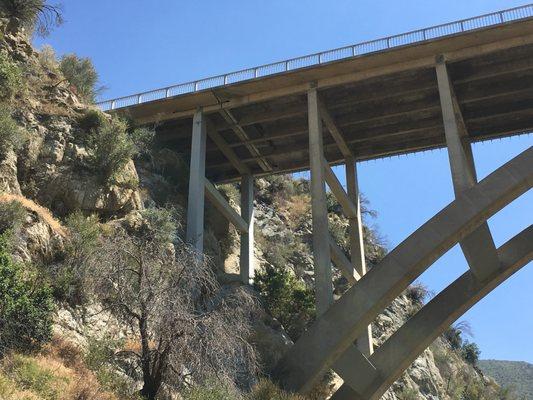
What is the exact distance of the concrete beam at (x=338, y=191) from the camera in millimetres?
20272

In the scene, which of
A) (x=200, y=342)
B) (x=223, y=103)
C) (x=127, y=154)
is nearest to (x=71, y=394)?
(x=200, y=342)

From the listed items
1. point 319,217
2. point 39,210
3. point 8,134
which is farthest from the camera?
point 319,217

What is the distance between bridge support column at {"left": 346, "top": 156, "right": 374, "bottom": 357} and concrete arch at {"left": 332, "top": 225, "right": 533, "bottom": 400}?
2.55m

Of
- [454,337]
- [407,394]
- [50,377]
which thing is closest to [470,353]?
[454,337]

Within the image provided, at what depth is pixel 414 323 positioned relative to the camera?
17.7m

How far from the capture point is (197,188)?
69.0 feet

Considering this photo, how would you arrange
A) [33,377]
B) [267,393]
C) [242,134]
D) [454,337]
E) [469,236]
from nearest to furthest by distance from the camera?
[33,377], [267,393], [469,236], [242,134], [454,337]

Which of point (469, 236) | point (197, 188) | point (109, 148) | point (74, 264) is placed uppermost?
point (109, 148)

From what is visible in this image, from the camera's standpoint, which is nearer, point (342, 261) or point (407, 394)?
point (342, 261)

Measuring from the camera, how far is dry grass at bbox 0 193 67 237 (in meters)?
14.3

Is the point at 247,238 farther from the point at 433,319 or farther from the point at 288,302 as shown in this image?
the point at 433,319

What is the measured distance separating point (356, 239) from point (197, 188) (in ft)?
20.8

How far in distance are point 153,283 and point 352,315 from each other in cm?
647

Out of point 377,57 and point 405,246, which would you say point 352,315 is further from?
point 377,57
